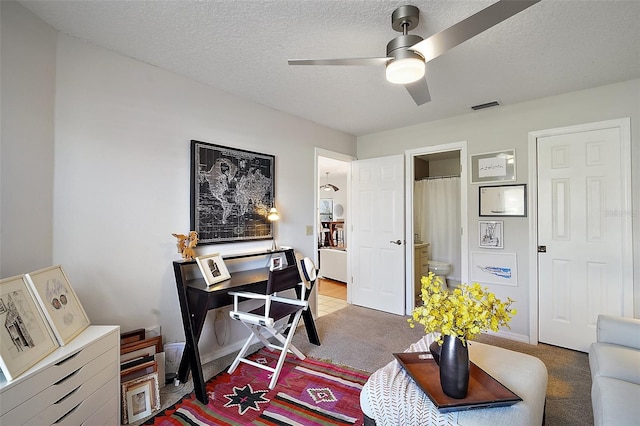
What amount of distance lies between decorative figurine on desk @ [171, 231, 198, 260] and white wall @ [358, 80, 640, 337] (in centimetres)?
291

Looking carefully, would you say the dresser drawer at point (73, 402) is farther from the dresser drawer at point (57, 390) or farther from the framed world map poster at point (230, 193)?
the framed world map poster at point (230, 193)

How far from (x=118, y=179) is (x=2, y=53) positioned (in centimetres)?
85

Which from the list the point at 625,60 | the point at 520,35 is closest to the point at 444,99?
the point at 520,35

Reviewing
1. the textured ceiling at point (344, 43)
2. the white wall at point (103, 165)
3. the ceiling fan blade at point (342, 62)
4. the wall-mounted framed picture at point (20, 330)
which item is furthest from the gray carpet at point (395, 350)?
the textured ceiling at point (344, 43)

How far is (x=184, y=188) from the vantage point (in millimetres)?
2461

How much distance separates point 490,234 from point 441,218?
2.11 meters

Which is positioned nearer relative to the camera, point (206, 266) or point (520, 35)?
point (520, 35)

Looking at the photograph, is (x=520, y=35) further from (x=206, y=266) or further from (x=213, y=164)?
(x=206, y=266)

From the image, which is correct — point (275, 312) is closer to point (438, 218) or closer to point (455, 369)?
point (455, 369)

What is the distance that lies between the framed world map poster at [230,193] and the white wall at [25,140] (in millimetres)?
924

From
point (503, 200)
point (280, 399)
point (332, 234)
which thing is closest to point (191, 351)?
point (280, 399)

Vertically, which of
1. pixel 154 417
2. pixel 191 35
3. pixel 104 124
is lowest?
pixel 154 417

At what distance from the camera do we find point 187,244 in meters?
2.39

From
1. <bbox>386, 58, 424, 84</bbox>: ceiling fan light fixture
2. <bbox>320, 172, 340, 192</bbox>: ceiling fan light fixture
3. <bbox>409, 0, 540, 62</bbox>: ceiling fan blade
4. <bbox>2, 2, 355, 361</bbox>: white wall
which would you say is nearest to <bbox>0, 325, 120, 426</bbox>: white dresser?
<bbox>2, 2, 355, 361</bbox>: white wall
